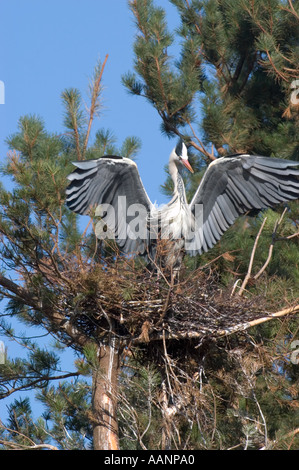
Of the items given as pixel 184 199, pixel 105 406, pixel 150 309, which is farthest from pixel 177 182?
pixel 105 406

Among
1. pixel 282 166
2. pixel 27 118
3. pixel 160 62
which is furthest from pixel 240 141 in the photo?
pixel 27 118

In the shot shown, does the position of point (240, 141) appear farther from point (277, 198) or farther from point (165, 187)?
point (277, 198)

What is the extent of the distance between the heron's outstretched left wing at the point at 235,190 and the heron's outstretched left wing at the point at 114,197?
41cm

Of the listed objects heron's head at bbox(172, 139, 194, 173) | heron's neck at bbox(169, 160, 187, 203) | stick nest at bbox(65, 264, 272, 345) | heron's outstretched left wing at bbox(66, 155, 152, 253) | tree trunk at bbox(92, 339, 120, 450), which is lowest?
tree trunk at bbox(92, 339, 120, 450)

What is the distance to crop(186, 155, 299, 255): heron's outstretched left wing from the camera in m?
6.71

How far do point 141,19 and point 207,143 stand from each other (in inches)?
49.2

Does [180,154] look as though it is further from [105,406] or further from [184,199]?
[105,406]

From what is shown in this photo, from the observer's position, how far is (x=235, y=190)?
685 cm

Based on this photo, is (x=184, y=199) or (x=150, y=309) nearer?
(x=150, y=309)

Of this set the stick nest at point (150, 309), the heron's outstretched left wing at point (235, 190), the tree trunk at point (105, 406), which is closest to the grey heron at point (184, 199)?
the heron's outstretched left wing at point (235, 190)

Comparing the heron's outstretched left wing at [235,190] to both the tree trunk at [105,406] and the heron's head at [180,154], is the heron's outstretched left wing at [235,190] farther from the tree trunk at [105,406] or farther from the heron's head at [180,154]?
the tree trunk at [105,406]

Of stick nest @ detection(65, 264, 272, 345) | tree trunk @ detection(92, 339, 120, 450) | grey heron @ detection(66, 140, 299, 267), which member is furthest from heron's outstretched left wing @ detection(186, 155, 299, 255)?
tree trunk @ detection(92, 339, 120, 450)

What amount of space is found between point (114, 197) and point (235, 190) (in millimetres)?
887

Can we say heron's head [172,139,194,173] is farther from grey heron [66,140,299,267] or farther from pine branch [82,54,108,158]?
pine branch [82,54,108,158]
